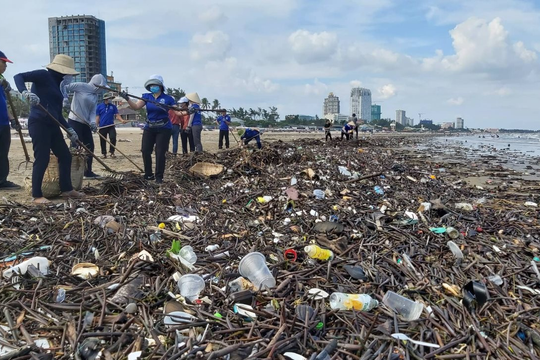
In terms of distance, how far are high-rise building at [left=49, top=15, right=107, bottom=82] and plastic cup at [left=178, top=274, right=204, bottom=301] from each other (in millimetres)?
76759

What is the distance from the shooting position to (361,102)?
15425cm

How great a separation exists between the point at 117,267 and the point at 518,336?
2537 millimetres

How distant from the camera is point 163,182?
631 cm

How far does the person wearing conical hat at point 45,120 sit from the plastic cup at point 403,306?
4.13 metres

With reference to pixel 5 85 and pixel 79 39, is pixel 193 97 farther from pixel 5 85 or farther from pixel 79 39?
pixel 79 39

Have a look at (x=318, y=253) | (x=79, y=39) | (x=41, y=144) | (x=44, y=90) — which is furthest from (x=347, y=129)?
(x=79, y=39)

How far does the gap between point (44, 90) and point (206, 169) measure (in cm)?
279

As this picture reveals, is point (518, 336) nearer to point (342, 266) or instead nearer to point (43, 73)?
point (342, 266)

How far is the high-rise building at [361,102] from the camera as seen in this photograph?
154375 mm

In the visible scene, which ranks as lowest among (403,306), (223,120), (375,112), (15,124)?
(403,306)

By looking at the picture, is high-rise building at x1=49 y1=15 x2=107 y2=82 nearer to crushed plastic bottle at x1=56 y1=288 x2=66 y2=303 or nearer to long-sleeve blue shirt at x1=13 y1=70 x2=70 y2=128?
long-sleeve blue shirt at x1=13 y1=70 x2=70 y2=128

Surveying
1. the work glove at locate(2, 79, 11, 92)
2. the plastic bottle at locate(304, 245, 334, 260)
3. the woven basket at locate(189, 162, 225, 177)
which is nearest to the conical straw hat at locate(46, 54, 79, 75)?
the work glove at locate(2, 79, 11, 92)

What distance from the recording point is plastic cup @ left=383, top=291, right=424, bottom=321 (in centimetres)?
227

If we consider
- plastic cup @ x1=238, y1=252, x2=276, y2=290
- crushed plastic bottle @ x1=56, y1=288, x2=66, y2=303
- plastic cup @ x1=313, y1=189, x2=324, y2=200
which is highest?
plastic cup @ x1=313, y1=189, x2=324, y2=200
